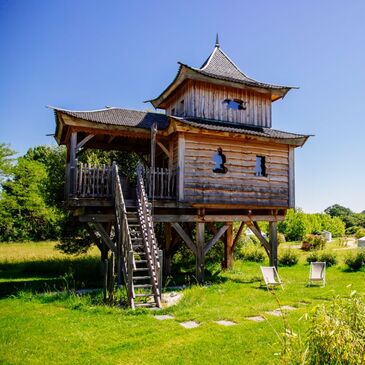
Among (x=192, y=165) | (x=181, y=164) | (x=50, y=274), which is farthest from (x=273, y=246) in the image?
(x=50, y=274)

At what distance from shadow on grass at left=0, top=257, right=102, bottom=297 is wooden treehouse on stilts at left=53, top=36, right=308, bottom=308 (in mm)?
2145

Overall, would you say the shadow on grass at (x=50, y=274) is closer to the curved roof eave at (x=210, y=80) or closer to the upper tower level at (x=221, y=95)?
the upper tower level at (x=221, y=95)

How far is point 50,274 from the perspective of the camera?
19.1 metres

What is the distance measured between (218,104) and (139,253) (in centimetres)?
819

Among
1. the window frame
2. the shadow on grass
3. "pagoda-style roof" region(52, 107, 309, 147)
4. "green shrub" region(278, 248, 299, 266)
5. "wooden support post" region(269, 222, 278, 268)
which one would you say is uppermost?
"pagoda-style roof" region(52, 107, 309, 147)

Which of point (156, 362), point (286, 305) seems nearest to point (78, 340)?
point (156, 362)

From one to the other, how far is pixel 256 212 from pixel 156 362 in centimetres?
1131

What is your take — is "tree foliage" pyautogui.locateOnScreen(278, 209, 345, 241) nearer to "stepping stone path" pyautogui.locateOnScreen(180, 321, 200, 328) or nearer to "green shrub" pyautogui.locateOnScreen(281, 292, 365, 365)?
"stepping stone path" pyautogui.locateOnScreen(180, 321, 200, 328)

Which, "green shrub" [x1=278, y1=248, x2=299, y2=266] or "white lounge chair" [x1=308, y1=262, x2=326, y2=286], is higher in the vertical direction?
"white lounge chair" [x1=308, y1=262, x2=326, y2=286]

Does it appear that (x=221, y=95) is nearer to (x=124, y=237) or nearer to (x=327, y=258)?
(x=124, y=237)

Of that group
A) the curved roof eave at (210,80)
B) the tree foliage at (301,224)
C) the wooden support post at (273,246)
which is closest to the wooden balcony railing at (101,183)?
the curved roof eave at (210,80)

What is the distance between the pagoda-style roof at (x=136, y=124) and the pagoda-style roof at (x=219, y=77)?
170 cm

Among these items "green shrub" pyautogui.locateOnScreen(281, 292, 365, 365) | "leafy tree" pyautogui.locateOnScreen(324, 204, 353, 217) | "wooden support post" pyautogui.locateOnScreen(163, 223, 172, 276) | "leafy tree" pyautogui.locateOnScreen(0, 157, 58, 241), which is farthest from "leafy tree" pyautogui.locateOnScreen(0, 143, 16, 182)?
"leafy tree" pyautogui.locateOnScreen(324, 204, 353, 217)

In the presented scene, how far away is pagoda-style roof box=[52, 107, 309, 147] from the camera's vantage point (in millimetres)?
13352
